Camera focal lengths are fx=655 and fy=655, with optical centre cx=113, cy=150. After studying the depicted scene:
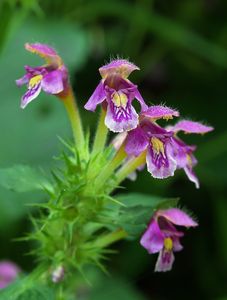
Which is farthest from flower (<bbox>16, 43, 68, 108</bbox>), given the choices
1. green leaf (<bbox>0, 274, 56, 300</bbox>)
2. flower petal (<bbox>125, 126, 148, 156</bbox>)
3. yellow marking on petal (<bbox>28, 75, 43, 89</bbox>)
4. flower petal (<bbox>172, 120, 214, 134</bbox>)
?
green leaf (<bbox>0, 274, 56, 300</bbox>)

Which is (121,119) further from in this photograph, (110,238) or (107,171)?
(110,238)

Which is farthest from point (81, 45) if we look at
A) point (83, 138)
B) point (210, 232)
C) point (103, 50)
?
point (83, 138)

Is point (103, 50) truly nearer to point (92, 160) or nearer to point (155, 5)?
point (155, 5)

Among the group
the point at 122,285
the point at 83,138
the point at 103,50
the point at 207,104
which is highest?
the point at 83,138

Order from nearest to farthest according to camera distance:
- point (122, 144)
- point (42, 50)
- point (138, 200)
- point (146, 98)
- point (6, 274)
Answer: point (122, 144)
point (42, 50)
point (138, 200)
point (6, 274)
point (146, 98)

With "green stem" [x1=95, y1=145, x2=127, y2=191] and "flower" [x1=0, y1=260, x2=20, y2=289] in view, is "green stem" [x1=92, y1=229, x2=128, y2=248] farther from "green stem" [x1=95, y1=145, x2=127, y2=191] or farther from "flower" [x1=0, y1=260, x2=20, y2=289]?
"flower" [x1=0, y1=260, x2=20, y2=289]

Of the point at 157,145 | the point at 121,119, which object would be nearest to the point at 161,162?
the point at 157,145
